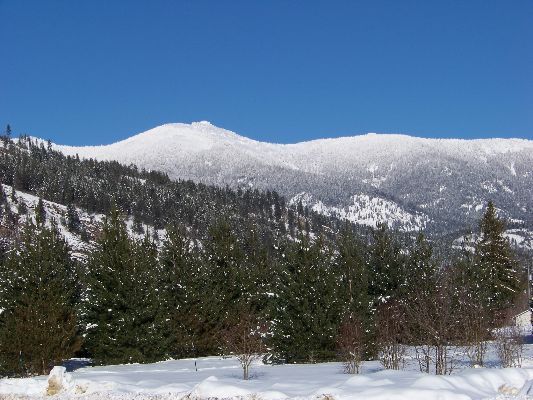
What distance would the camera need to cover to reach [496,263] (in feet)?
160

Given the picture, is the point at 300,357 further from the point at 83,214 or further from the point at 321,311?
the point at 83,214

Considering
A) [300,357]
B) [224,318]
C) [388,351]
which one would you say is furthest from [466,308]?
[224,318]

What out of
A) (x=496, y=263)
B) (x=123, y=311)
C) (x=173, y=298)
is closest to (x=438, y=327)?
(x=123, y=311)

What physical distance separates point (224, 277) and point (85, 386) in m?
20.8

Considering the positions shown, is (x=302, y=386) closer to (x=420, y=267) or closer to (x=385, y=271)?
(x=385, y=271)

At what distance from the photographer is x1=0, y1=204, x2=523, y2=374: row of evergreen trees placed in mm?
30672

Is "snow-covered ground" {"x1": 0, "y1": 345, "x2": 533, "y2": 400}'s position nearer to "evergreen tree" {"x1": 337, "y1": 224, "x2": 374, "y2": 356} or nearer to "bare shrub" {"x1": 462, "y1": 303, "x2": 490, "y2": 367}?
"bare shrub" {"x1": 462, "y1": 303, "x2": 490, "y2": 367}

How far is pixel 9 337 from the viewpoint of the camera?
92.4ft

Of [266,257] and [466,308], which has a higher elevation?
[266,257]

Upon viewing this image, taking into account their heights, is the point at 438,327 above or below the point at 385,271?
below

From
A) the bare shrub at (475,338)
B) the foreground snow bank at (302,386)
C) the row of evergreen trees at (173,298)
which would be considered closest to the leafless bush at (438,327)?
the row of evergreen trees at (173,298)

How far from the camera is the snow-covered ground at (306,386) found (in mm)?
17328

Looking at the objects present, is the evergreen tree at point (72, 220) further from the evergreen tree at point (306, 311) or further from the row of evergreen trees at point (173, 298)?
the evergreen tree at point (306, 311)

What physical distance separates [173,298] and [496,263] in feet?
90.9
